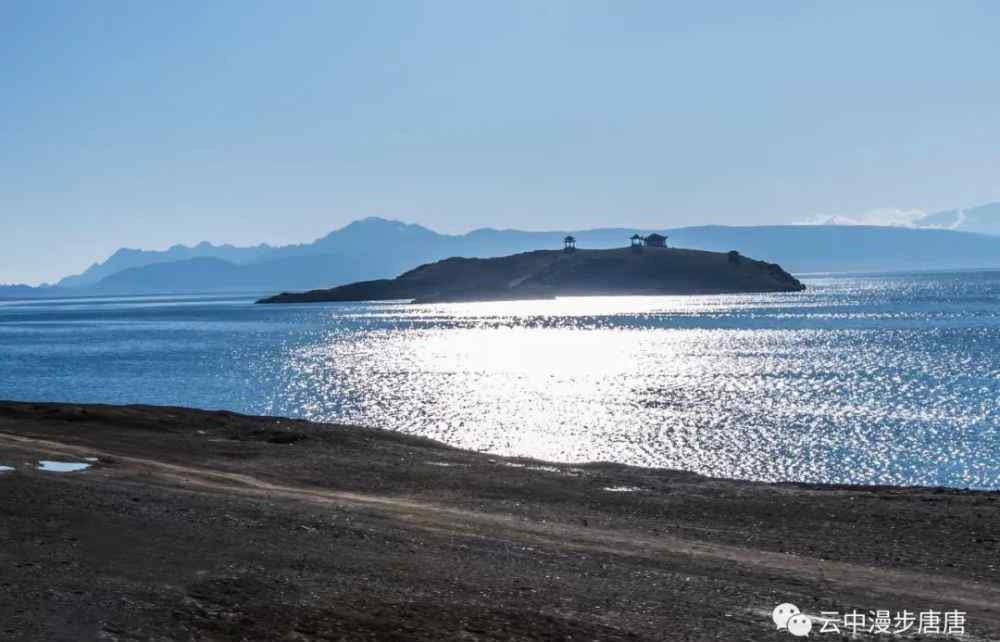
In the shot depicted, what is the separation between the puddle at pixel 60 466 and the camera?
2672cm

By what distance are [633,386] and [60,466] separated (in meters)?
46.2

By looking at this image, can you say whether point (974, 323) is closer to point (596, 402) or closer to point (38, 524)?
point (596, 402)

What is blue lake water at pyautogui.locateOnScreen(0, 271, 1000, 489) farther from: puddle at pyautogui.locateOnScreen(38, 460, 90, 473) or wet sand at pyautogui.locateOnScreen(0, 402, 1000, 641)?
puddle at pyautogui.locateOnScreen(38, 460, 90, 473)

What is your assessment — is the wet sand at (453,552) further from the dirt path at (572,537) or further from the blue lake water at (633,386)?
the blue lake water at (633,386)

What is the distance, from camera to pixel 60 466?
27547 millimetres

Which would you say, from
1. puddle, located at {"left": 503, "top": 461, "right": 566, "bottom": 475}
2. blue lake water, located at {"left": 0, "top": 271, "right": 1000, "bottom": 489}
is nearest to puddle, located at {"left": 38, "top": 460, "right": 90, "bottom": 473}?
puddle, located at {"left": 503, "top": 461, "right": 566, "bottom": 475}

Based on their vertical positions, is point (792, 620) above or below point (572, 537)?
above

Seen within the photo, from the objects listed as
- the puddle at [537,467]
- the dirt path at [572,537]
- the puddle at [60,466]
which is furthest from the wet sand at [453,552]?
the puddle at [537,467]

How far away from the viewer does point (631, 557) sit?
19.1 metres

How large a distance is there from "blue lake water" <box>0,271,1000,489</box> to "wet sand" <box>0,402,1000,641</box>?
10.8m

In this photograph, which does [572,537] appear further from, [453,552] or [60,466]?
[60,466]

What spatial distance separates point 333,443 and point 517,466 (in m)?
7.99

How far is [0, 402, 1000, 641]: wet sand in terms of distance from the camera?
14664 mm

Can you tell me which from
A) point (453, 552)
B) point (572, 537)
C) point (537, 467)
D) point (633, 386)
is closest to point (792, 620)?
point (453, 552)
